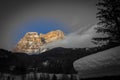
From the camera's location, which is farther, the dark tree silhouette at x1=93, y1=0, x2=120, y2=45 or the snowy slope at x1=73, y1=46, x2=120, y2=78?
the dark tree silhouette at x1=93, y1=0, x2=120, y2=45

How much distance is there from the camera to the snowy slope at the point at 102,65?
2.88 metres

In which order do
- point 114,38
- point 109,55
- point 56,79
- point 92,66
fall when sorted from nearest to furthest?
point 109,55 < point 92,66 < point 114,38 < point 56,79

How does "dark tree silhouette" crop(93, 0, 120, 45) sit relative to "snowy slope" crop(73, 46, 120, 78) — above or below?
above

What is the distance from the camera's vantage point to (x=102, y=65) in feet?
9.88

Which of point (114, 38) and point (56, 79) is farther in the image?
point (56, 79)

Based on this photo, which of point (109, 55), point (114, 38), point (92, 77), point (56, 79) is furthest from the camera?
point (56, 79)

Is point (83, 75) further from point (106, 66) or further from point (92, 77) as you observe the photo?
point (106, 66)

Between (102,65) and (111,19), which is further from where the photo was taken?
(111,19)

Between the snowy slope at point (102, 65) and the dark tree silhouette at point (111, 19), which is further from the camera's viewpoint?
the dark tree silhouette at point (111, 19)

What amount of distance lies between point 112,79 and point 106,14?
14.3 meters

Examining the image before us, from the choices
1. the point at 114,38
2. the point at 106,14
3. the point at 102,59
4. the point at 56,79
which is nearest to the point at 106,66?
the point at 102,59

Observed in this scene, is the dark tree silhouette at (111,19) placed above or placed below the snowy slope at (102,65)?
above

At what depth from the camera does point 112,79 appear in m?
3.30

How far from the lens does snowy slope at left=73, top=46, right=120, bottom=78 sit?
9.44 feet
